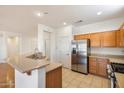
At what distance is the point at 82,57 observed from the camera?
14.6 ft

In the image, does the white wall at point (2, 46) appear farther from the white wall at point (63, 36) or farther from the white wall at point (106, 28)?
the white wall at point (106, 28)

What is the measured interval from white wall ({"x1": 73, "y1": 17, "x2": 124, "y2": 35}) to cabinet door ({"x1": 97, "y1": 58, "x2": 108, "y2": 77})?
1.52 metres

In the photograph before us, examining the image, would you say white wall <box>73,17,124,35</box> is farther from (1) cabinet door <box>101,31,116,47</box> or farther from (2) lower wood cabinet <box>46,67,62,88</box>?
(2) lower wood cabinet <box>46,67,62,88</box>

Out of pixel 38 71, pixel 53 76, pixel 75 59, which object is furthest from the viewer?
pixel 75 59

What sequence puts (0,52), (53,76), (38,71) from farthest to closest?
(0,52)
(53,76)
(38,71)

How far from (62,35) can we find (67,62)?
5.61 feet

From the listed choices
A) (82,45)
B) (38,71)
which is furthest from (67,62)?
(38,71)

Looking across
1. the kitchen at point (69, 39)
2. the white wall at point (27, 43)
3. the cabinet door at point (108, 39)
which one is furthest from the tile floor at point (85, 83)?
the white wall at point (27, 43)

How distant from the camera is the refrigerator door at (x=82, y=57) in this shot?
14.2 feet

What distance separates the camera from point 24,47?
8.34 metres

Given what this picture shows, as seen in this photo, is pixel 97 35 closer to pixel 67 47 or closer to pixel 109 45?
pixel 109 45

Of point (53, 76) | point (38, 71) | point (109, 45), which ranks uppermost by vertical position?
point (109, 45)

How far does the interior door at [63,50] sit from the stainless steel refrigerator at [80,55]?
622 mm

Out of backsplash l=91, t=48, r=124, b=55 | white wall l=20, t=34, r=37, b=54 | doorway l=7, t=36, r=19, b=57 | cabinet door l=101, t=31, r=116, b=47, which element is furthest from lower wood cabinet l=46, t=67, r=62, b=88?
doorway l=7, t=36, r=19, b=57
